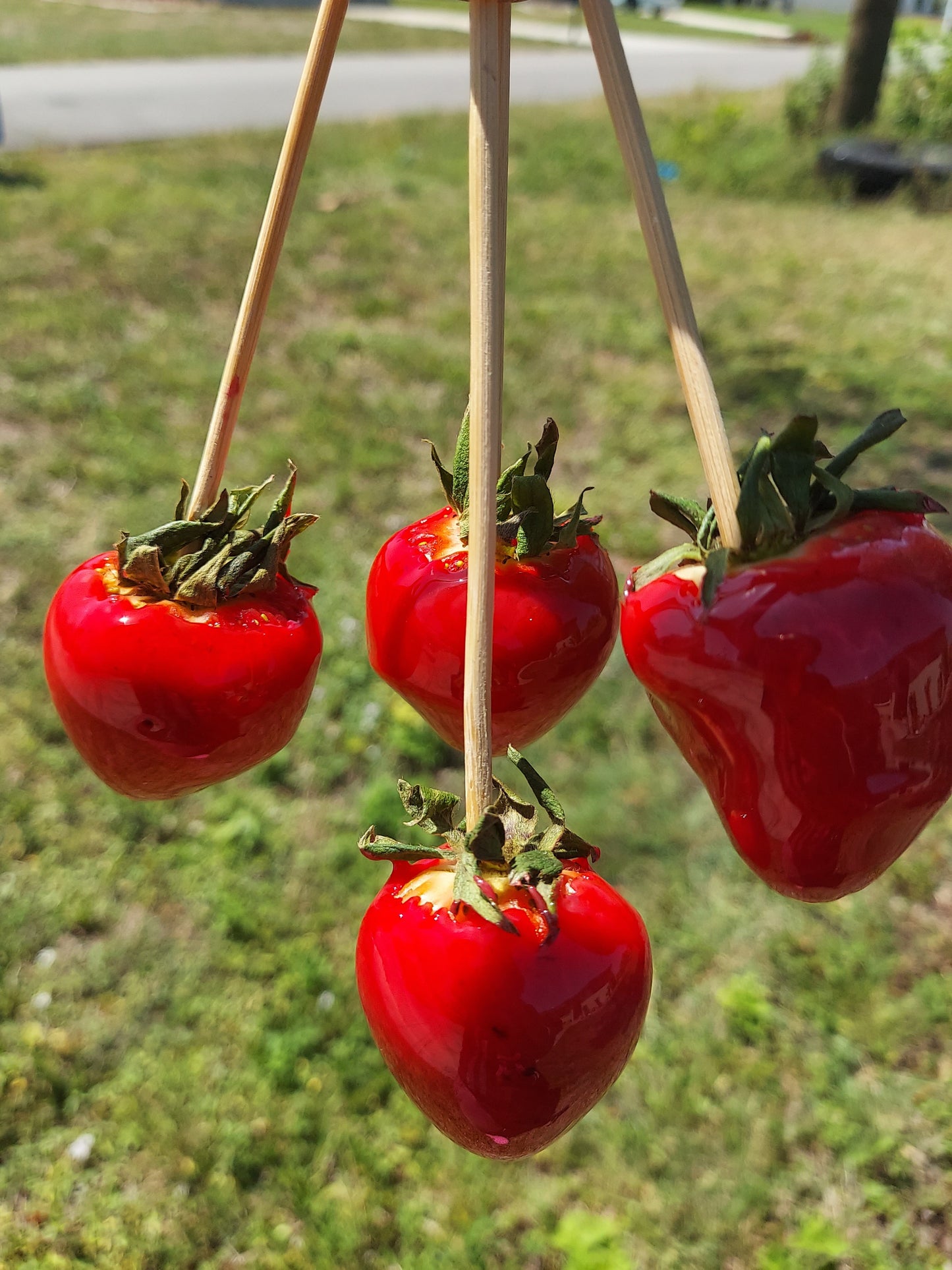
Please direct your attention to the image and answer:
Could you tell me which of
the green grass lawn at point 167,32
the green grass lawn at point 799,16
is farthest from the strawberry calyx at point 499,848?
the green grass lawn at point 799,16

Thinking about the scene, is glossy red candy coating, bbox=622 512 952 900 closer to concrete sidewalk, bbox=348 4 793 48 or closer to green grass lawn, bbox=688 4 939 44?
concrete sidewalk, bbox=348 4 793 48

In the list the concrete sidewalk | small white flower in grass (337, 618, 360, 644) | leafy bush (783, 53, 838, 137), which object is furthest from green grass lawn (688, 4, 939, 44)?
small white flower in grass (337, 618, 360, 644)

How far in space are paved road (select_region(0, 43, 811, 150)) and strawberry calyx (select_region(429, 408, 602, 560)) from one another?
Answer: 6498 mm

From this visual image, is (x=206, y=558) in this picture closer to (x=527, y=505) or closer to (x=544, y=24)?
(x=527, y=505)

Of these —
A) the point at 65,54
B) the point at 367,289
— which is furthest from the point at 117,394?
the point at 65,54

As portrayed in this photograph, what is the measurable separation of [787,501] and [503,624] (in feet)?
0.57

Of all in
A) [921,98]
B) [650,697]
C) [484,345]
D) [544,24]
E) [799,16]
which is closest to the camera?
[484,345]

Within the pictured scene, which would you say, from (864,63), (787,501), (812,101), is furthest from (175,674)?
(812,101)

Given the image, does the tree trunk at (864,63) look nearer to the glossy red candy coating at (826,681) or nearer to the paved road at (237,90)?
the paved road at (237,90)

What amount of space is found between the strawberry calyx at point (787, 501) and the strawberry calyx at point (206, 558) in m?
0.23

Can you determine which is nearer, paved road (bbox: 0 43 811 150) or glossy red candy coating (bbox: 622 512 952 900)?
glossy red candy coating (bbox: 622 512 952 900)

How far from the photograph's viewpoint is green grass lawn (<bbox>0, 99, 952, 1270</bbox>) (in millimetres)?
1744

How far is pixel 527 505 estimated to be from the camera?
2.04 feet

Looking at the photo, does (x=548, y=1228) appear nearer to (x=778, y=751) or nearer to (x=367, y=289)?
(x=778, y=751)
